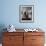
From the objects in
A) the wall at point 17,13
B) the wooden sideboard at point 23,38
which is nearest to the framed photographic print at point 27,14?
the wall at point 17,13

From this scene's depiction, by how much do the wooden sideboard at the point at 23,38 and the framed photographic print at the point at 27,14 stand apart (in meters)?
0.63

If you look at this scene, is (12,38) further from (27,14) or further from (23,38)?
(27,14)

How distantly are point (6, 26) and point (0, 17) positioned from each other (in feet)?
1.11

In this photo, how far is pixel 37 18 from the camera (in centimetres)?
417

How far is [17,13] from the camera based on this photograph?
4145 millimetres

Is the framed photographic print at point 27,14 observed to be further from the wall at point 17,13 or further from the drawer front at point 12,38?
the drawer front at point 12,38

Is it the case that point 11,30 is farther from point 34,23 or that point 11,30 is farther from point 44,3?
point 44,3

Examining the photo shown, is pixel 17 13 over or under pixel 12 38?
over

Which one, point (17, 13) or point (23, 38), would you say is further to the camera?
point (17, 13)

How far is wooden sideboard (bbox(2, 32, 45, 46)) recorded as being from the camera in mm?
3670

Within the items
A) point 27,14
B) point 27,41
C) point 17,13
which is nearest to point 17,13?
point 17,13

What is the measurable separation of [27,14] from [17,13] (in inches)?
12.5

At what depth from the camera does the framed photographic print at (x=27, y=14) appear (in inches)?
163

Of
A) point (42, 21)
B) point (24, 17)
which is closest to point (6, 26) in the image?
point (24, 17)
